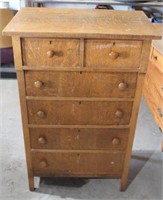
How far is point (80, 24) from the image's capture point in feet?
3.79

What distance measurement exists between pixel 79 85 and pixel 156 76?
0.96 meters

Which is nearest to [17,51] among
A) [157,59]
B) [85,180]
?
[85,180]

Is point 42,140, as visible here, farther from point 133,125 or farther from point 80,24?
point 80,24

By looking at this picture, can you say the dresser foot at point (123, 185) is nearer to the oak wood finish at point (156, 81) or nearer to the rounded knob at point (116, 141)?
the rounded knob at point (116, 141)

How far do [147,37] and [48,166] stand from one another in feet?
2.83

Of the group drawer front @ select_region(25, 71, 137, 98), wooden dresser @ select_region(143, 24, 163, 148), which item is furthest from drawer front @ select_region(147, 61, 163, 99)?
drawer front @ select_region(25, 71, 137, 98)

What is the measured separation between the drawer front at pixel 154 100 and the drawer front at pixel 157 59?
0.20 meters

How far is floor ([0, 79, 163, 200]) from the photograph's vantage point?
152cm

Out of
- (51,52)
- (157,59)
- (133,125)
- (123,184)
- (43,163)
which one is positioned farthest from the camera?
(157,59)

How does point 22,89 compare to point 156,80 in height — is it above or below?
above

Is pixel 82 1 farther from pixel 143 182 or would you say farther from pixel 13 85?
pixel 143 182

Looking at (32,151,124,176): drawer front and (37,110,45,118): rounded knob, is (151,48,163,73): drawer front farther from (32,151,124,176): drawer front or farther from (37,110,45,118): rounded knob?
(37,110,45,118): rounded knob

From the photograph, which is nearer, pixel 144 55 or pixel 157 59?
pixel 144 55

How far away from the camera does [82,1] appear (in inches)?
101
